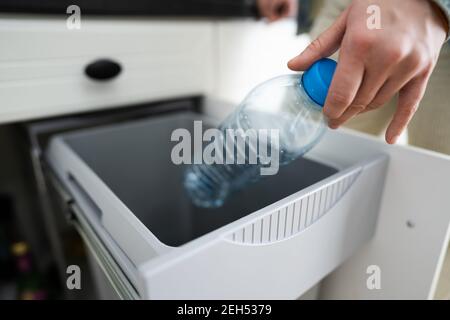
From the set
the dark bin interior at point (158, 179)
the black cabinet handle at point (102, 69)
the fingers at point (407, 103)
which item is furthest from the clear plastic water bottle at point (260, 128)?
the black cabinet handle at point (102, 69)

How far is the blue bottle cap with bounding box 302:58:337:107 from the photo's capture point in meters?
0.35

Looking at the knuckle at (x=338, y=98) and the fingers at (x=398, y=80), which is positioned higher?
the fingers at (x=398, y=80)

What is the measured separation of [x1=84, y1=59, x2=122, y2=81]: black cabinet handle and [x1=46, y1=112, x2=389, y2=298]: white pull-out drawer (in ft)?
0.42

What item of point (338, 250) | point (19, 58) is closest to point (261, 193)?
point (338, 250)

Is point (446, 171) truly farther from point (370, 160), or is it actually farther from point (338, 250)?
point (338, 250)

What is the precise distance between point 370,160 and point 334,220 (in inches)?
4.8

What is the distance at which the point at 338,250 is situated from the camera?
0.50 metres

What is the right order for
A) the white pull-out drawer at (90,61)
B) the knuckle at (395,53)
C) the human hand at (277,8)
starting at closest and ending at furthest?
1. the knuckle at (395,53)
2. the white pull-out drawer at (90,61)
3. the human hand at (277,8)

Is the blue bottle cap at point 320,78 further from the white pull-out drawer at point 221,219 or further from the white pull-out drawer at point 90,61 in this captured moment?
the white pull-out drawer at point 90,61

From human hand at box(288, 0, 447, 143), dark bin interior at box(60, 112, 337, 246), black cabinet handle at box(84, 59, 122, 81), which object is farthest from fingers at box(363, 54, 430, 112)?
black cabinet handle at box(84, 59, 122, 81)

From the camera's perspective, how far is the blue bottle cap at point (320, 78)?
Result: 35 centimetres

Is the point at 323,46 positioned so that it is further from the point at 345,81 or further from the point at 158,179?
the point at 158,179

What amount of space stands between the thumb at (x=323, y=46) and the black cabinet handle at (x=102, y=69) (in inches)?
18.3

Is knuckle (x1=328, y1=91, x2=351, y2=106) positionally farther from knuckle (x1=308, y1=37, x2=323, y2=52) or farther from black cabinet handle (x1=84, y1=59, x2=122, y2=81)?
black cabinet handle (x1=84, y1=59, x2=122, y2=81)
